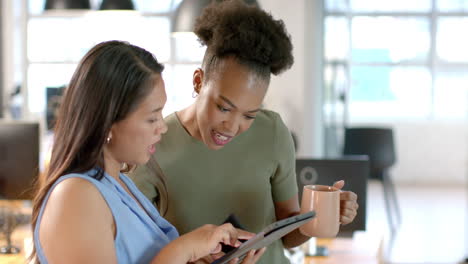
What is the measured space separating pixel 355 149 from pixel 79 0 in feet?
9.00

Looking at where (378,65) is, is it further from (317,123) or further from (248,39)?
(248,39)

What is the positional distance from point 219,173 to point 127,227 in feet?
1.30

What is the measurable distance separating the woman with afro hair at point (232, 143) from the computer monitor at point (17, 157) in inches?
66.2

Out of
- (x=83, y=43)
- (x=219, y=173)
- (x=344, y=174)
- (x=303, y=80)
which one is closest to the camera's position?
(x=219, y=173)

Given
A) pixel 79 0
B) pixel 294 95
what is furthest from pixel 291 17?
pixel 79 0

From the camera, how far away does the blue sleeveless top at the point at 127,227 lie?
46.9 inches

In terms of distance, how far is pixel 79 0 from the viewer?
5258 mm

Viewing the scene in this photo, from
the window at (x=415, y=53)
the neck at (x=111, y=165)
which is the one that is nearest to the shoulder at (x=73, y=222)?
the neck at (x=111, y=165)

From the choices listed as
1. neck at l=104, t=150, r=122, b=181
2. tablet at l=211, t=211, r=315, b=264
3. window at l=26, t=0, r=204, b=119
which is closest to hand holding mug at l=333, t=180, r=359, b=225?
tablet at l=211, t=211, r=315, b=264

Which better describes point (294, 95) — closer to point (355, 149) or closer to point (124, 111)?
point (355, 149)

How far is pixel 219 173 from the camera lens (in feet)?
5.24

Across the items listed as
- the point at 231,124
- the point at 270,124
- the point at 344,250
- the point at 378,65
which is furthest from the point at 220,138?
the point at 378,65

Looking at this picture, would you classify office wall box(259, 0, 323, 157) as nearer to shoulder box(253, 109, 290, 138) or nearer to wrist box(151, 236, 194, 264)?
shoulder box(253, 109, 290, 138)

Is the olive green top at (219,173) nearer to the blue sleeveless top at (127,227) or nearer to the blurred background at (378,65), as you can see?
the blue sleeveless top at (127,227)
